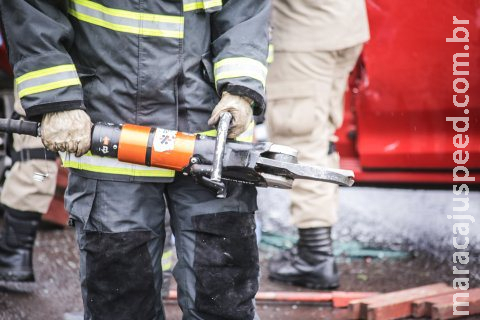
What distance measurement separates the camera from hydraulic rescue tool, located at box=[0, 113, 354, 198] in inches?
85.1

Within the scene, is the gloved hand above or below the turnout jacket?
below

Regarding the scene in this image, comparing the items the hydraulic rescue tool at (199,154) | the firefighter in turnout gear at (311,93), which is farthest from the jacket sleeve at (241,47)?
the firefighter in turnout gear at (311,93)

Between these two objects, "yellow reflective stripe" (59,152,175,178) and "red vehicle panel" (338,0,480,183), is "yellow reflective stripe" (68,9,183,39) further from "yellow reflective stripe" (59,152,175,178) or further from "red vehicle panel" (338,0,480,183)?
"red vehicle panel" (338,0,480,183)

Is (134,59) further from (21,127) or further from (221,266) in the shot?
(221,266)

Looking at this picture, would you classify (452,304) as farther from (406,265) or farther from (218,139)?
(218,139)

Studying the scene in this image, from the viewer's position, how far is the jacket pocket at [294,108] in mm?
3441

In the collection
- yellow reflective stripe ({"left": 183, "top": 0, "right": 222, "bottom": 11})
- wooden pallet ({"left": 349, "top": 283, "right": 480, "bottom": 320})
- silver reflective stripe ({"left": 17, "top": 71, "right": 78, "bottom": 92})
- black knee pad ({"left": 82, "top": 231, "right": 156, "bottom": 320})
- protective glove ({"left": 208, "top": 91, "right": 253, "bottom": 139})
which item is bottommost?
wooden pallet ({"left": 349, "top": 283, "right": 480, "bottom": 320})

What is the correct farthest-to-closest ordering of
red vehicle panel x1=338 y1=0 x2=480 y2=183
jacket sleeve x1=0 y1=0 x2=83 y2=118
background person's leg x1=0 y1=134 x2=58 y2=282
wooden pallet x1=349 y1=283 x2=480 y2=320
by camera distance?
red vehicle panel x1=338 y1=0 x2=480 y2=183 → background person's leg x1=0 y1=134 x2=58 y2=282 → wooden pallet x1=349 y1=283 x2=480 y2=320 → jacket sleeve x1=0 y1=0 x2=83 y2=118

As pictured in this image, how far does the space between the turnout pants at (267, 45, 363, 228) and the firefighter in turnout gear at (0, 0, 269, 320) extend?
3.64 ft

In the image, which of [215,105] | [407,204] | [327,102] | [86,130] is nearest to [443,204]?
[407,204]

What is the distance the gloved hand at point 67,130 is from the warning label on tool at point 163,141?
193mm

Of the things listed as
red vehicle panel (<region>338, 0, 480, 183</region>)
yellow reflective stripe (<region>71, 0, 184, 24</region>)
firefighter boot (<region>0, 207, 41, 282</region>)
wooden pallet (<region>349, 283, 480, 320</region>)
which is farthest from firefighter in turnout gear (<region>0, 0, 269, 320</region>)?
red vehicle panel (<region>338, 0, 480, 183</region>)

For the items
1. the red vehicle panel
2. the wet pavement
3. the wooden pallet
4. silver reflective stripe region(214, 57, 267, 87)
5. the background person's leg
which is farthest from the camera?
the red vehicle panel

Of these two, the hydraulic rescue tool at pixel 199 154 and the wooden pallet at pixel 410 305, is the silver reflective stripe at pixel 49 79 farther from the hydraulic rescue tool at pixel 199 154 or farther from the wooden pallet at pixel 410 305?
the wooden pallet at pixel 410 305
